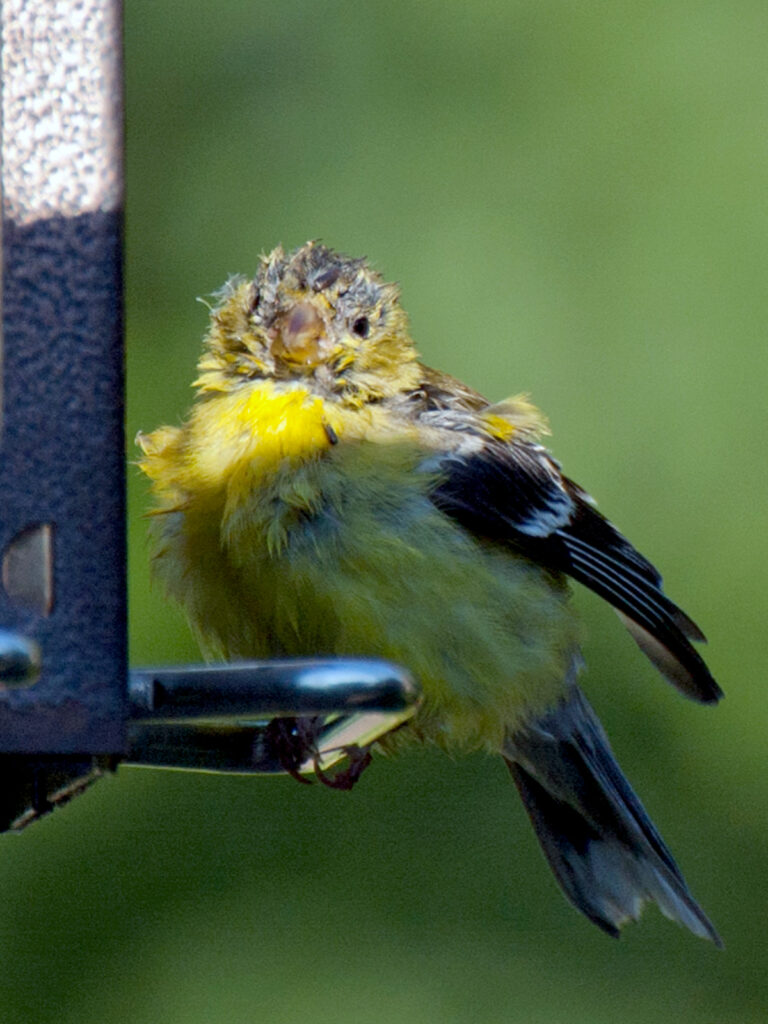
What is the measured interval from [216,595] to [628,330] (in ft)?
7.01

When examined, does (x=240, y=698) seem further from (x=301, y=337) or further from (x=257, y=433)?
(x=301, y=337)

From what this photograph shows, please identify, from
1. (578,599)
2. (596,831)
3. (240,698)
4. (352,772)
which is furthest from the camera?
(578,599)

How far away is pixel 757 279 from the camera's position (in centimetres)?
493

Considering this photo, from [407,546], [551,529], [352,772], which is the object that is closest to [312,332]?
[407,546]

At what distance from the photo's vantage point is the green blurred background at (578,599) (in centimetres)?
498

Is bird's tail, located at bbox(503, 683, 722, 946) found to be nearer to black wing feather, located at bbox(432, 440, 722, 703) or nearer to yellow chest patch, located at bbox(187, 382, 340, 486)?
black wing feather, located at bbox(432, 440, 722, 703)

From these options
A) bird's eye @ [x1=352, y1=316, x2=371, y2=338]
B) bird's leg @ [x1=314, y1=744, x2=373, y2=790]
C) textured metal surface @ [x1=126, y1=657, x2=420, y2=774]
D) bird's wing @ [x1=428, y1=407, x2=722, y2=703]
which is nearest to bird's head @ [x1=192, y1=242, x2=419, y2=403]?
bird's eye @ [x1=352, y1=316, x2=371, y2=338]

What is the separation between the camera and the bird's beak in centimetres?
347

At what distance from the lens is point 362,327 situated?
370 cm

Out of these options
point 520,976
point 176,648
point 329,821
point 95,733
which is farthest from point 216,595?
point 520,976

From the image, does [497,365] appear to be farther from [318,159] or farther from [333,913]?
[333,913]

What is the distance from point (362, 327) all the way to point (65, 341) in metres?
1.59

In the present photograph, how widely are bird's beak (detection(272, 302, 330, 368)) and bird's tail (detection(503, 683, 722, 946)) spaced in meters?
1.02

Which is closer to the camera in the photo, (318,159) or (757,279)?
(757,279)
